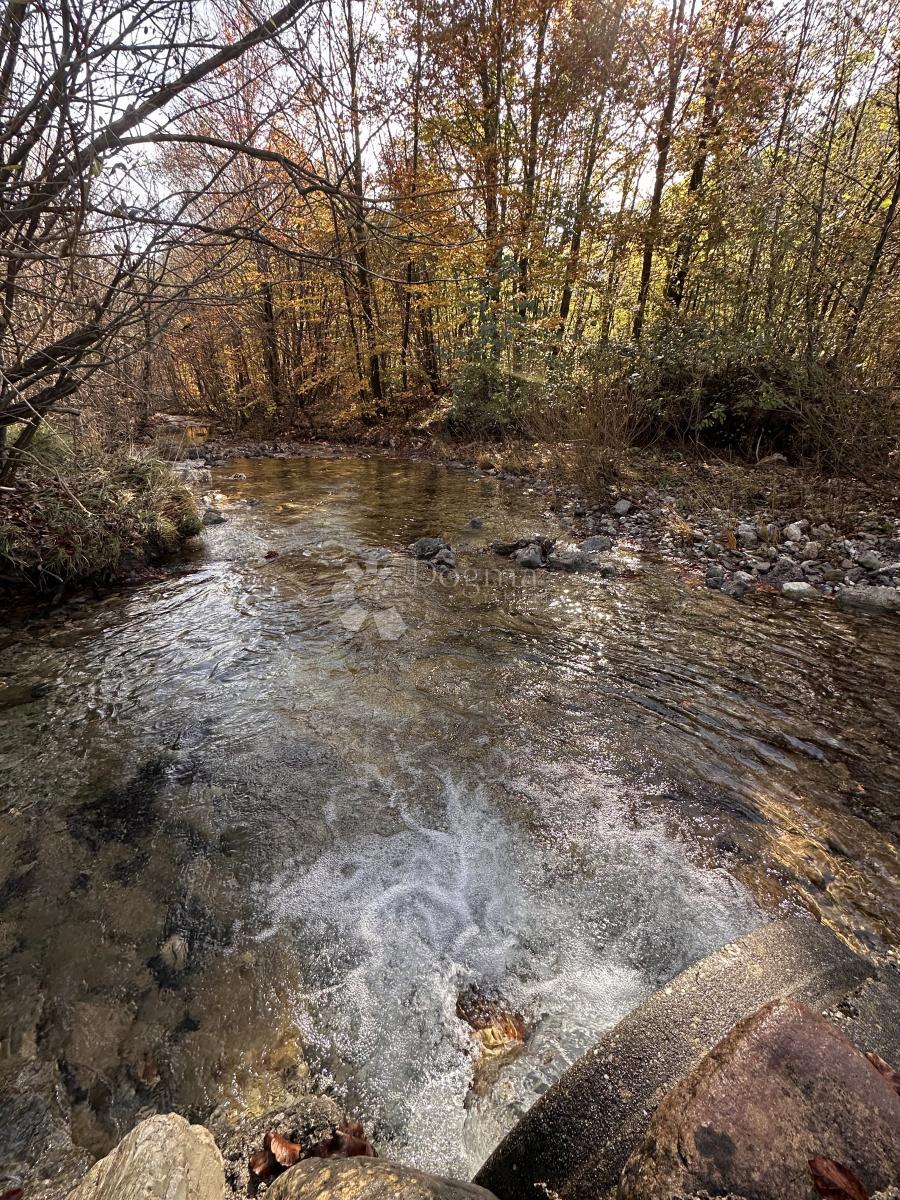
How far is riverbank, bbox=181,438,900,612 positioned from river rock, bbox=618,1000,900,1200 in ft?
14.0

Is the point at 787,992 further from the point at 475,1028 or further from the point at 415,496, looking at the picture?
the point at 415,496

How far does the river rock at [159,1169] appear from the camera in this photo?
1020 mm

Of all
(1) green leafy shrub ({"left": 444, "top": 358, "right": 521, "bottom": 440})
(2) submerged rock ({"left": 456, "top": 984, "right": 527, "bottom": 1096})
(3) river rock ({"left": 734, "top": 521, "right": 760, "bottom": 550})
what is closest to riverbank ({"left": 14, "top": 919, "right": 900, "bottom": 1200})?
(2) submerged rock ({"left": 456, "top": 984, "right": 527, "bottom": 1096})

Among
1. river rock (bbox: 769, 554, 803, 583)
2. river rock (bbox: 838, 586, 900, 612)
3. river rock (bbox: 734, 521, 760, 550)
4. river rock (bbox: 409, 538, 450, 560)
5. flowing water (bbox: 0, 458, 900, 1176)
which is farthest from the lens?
river rock (bbox: 409, 538, 450, 560)

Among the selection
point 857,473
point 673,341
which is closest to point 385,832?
point 857,473

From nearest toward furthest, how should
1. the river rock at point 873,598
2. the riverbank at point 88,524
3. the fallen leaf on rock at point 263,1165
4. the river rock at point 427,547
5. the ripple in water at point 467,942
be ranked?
1. the fallen leaf on rock at point 263,1165
2. the ripple in water at point 467,942
3. the river rock at point 873,598
4. the riverbank at point 88,524
5. the river rock at point 427,547

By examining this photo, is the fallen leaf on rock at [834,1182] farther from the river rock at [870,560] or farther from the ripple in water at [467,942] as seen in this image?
the river rock at [870,560]

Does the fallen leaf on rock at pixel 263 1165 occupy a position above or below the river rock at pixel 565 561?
below

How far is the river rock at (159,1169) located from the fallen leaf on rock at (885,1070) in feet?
4.41

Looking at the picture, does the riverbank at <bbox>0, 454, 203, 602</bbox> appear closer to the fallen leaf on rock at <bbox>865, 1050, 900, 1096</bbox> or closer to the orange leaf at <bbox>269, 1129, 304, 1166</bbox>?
the orange leaf at <bbox>269, 1129, 304, 1166</bbox>

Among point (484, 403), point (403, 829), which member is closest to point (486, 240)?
point (403, 829)

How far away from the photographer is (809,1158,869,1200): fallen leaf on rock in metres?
0.75

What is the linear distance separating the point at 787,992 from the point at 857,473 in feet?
21.0

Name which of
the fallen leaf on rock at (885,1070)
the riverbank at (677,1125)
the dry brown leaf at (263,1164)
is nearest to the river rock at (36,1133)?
the riverbank at (677,1125)
